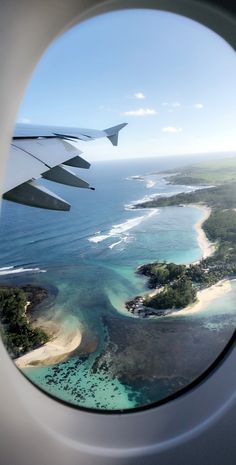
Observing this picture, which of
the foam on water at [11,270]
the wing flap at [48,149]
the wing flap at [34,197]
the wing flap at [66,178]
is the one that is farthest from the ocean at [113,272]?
the wing flap at [34,197]

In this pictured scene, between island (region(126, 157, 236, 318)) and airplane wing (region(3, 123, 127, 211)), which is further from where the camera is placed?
island (region(126, 157, 236, 318))

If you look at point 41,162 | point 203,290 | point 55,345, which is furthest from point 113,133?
point 203,290

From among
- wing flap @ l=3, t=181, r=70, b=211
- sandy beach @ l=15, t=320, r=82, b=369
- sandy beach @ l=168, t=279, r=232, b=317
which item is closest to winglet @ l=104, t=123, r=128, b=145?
wing flap @ l=3, t=181, r=70, b=211

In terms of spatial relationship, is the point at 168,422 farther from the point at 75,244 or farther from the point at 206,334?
the point at 206,334

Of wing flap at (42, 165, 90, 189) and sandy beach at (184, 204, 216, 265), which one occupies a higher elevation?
wing flap at (42, 165, 90, 189)

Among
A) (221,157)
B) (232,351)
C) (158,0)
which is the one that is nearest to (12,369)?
(232,351)

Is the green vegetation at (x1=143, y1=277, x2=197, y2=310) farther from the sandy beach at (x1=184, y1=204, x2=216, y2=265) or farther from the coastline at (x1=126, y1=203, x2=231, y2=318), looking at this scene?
the sandy beach at (x1=184, y1=204, x2=216, y2=265)

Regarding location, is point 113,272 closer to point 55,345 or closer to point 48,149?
point 55,345

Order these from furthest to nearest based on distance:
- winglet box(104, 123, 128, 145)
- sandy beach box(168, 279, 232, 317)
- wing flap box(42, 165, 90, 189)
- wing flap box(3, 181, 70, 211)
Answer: sandy beach box(168, 279, 232, 317) → winglet box(104, 123, 128, 145) → wing flap box(42, 165, 90, 189) → wing flap box(3, 181, 70, 211)

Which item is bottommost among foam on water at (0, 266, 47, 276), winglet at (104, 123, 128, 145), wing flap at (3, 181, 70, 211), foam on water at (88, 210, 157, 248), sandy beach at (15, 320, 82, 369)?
sandy beach at (15, 320, 82, 369)
